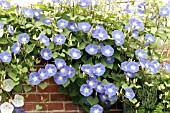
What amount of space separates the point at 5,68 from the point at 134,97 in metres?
1.03

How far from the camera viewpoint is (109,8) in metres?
3.08

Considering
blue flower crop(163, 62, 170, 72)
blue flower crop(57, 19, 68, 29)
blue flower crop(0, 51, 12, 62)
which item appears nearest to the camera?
blue flower crop(0, 51, 12, 62)

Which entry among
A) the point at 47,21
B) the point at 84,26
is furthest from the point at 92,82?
the point at 47,21

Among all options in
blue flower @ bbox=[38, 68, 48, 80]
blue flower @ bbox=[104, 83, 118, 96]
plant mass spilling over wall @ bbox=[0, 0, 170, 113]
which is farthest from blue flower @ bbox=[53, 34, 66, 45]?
blue flower @ bbox=[104, 83, 118, 96]

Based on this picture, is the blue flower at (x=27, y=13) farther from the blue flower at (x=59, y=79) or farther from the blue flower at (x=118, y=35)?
the blue flower at (x=118, y=35)

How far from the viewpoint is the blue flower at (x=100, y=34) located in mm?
2840

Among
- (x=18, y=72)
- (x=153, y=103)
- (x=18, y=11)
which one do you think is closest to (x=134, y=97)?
(x=153, y=103)

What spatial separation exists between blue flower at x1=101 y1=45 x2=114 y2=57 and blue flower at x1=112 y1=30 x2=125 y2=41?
0.09 meters

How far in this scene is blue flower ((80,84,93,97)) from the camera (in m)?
2.81

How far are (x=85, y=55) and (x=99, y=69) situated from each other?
17 cm

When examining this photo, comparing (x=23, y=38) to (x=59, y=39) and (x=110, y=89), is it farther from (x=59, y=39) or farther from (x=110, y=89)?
(x=110, y=89)

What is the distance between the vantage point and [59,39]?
9.18 feet

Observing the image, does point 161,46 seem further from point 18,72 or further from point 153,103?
point 18,72

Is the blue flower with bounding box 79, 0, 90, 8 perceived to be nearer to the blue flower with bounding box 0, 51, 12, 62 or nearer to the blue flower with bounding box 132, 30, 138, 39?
the blue flower with bounding box 132, 30, 138, 39
